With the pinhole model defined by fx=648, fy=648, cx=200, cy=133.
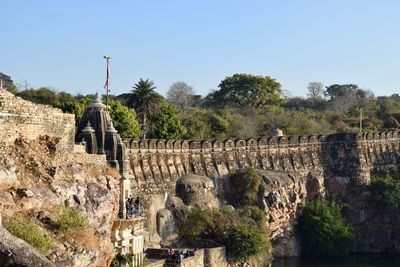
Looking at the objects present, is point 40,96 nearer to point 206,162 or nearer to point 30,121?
point 206,162

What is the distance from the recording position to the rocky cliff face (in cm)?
1727

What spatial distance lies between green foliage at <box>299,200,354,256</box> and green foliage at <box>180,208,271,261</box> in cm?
771

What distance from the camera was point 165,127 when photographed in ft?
153

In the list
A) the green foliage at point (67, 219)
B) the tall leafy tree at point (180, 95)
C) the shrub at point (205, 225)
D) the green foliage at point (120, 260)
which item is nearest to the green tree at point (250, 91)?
→ the tall leafy tree at point (180, 95)

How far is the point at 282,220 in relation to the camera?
135 ft

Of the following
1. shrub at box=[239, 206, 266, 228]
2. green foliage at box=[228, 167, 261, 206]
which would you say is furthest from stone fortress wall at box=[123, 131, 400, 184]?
shrub at box=[239, 206, 266, 228]

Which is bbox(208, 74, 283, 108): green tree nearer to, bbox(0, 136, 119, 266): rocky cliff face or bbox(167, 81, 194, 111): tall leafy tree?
bbox(167, 81, 194, 111): tall leafy tree

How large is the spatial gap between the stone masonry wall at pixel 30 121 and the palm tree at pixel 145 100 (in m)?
25.4

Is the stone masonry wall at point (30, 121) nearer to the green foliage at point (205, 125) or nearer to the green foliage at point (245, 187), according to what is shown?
the green foliage at point (245, 187)

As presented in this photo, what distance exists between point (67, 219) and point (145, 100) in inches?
1178

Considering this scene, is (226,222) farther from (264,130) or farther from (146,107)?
(264,130)

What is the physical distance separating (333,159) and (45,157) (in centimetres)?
3099

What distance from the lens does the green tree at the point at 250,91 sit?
224ft

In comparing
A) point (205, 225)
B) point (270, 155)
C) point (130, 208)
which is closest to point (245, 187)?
point (270, 155)
